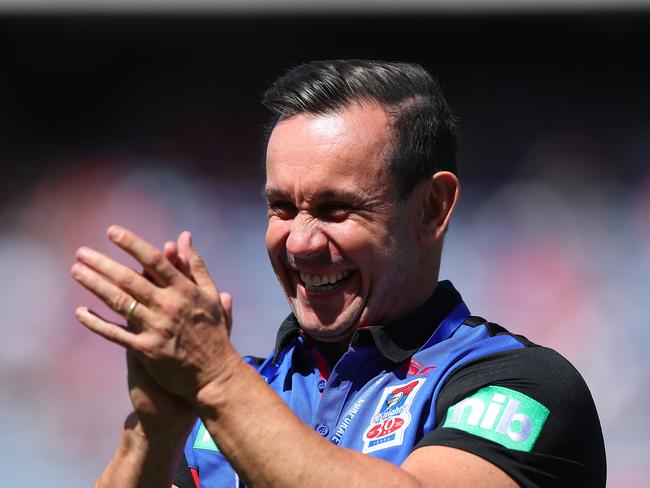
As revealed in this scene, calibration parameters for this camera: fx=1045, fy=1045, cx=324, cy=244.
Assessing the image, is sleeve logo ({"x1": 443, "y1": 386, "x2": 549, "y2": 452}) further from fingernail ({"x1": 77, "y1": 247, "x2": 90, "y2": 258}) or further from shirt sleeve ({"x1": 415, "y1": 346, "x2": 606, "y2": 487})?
fingernail ({"x1": 77, "y1": 247, "x2": 90, "y2": 258})

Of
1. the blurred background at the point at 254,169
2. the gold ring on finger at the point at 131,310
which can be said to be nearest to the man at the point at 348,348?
the gold ring on finger at the point at 131,310

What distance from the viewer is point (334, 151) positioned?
2508mm

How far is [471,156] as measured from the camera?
244 inches

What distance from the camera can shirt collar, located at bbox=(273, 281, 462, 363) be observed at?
8.16ft

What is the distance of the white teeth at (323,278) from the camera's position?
2.54 metres

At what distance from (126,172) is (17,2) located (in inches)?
46.1

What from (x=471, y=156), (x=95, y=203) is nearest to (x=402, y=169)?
(x=471, y=156)

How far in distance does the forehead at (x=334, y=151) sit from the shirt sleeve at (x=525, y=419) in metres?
0.53

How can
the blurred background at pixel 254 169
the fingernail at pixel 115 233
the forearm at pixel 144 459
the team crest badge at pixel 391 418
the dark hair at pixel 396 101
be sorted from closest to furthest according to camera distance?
the fingernail at pixel 115 233, the forearm at pixel 144 459, the team crest badge at pixel 391 418, the dark hair at pixel 396 101, the blurred background at pixel 254 169

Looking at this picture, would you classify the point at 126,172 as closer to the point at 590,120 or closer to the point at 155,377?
the point at 590,120

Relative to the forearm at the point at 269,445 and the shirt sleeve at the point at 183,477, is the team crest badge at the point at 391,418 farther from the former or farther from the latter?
the shirt sleeve at the point at 183,477

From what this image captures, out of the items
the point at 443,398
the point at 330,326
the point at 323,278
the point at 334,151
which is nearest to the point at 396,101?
the point at 334,151

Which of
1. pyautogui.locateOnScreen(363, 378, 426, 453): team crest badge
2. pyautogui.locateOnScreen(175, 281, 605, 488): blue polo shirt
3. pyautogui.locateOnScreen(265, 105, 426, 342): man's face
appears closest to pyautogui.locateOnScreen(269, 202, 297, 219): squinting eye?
pyautogui.locateOnScreen(265, 105, 426, 342): man's face

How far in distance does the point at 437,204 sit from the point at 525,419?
0.67 m
